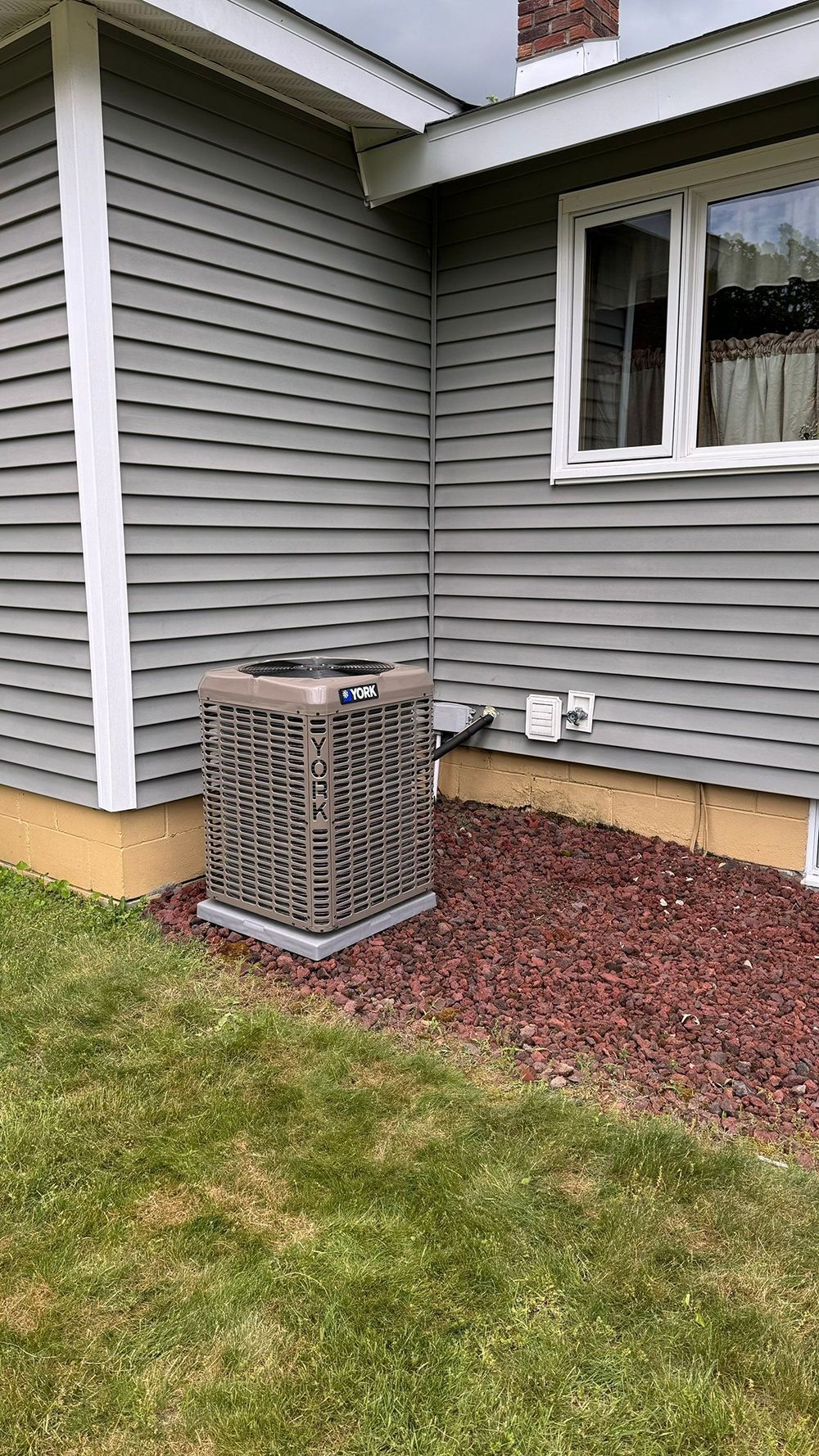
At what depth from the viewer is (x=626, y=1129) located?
239 centimetres

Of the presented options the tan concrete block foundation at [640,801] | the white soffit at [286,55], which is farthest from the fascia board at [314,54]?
the tan concrete block foundation at [640,801]

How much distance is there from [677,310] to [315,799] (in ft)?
8.36

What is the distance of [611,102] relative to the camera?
3621mm

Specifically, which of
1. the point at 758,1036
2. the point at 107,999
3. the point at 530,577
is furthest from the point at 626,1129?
the point at 530,577

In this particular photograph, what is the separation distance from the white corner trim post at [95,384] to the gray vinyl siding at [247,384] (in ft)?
0.21

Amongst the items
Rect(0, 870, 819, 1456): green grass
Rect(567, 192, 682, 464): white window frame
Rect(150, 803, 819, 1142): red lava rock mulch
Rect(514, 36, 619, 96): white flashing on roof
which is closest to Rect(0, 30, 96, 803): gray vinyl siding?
Rect(150, 803, 819, 1142): red lava rock mulch

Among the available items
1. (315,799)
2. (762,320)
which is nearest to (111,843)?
(315,799)

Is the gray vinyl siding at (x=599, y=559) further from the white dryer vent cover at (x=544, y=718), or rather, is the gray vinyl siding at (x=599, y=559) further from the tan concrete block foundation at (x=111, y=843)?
the tan concrete block foundation at (x=111, y=843)

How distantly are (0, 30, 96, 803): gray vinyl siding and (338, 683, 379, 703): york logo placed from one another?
1.01 metres

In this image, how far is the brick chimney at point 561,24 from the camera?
4477 millimetres

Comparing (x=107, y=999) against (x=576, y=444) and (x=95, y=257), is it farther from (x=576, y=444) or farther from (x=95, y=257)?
(x=576, y=444)

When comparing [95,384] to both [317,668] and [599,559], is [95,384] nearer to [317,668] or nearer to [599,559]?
[317,668]

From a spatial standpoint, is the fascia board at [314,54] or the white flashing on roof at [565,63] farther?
the white flashing on roof at [565,63]

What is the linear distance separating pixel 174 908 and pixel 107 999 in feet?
2.42
